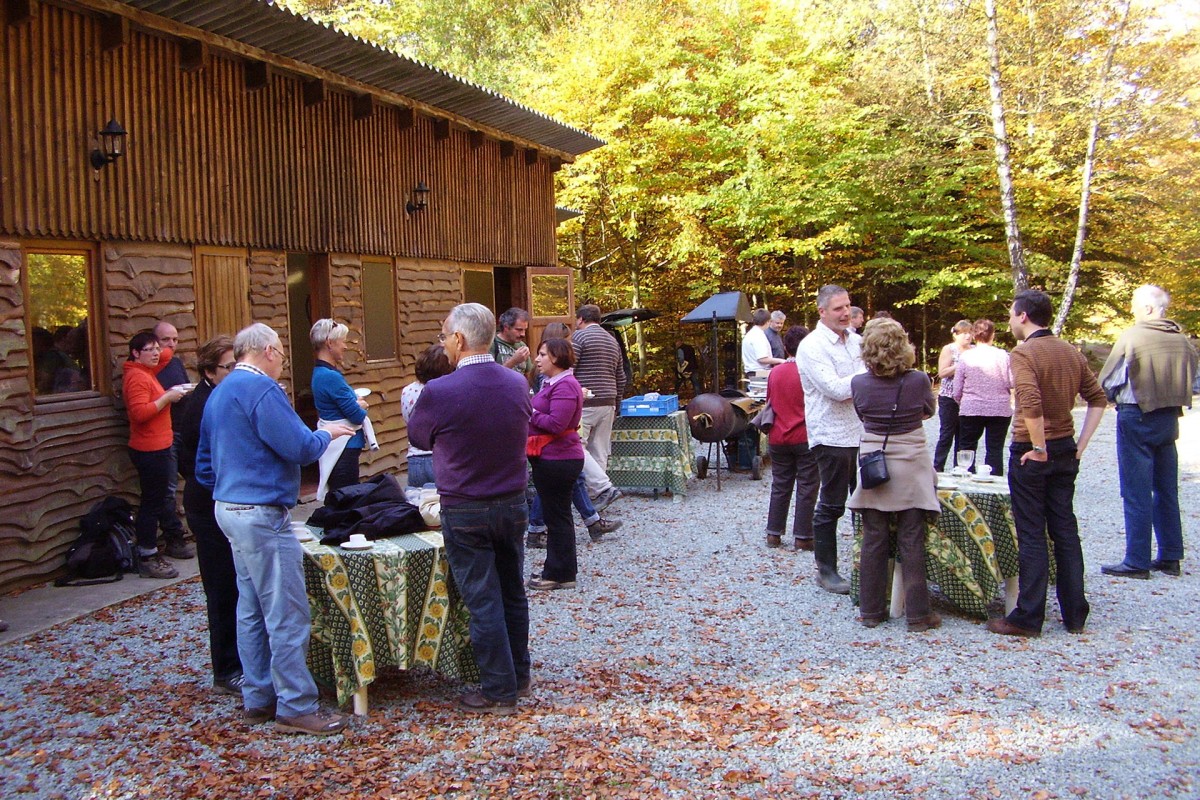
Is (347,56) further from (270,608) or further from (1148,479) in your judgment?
(1148,479)

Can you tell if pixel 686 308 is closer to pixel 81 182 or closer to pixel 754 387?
pixel 754 387

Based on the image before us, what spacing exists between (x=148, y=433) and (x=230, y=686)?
296 centimetres

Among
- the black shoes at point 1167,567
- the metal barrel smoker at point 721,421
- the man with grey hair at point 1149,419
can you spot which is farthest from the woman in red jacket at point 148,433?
the black shoes at point 1167,567

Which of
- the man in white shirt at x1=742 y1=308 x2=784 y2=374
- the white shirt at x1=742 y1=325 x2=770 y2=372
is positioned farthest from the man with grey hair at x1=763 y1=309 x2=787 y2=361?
the white shirt at x1=742 y1=325 x2=770 y2=372

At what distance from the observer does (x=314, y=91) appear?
893cm

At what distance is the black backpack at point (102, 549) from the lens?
6.50 m

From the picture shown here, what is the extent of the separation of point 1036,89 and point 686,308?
8.54m

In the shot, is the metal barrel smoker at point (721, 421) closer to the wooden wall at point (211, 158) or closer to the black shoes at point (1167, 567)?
the wooden wall at point (211, 158)

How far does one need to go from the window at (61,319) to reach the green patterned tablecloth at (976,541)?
19.7 feet

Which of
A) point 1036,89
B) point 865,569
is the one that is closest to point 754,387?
point 865,569

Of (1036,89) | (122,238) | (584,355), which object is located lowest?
(584,355)

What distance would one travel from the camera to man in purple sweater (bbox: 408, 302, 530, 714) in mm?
3982

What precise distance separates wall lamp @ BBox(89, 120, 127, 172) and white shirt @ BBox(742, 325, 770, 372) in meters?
6.54

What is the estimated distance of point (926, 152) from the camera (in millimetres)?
18562
